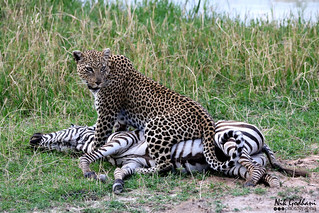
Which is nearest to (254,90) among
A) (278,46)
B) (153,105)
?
(278,46)

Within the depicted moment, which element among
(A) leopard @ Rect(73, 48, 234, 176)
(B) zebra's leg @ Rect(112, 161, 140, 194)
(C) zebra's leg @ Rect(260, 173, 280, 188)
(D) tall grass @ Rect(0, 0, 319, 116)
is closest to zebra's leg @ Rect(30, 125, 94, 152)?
(A) leopard @ Rect(73, 48, 234, 176)

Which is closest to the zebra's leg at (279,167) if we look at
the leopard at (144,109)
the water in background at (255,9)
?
the leopard at (144,109)

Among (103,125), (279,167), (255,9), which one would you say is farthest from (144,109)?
(255,9)

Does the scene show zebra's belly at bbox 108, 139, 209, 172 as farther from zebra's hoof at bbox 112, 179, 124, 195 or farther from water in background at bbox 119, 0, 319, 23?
water in background at bbox 119, 0, 319, 23

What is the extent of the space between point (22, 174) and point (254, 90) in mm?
4148

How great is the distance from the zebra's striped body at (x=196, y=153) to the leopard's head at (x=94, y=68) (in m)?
0.69

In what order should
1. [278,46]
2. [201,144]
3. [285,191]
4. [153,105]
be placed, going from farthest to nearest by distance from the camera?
[278,46] < [153,105] < [201,144] < [285,191]

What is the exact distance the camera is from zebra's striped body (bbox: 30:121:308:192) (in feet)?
18.6

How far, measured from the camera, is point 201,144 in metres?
6.13

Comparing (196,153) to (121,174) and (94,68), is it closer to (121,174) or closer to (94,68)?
(121,174)

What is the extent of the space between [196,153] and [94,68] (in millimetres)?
1702

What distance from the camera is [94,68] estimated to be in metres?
6.67

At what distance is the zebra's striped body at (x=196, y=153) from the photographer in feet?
18.6

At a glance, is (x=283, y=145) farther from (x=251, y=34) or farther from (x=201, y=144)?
(x=251, y=34)
